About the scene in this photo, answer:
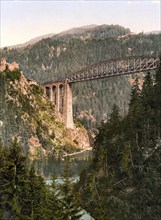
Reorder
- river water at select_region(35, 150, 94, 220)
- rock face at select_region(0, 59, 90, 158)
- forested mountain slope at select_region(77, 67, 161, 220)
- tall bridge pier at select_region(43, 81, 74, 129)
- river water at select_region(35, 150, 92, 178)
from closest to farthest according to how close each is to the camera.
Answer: forested mountain slope at select_region(77, 67, 161, 220)
river water at select_region(35, 150, 94, 220)
river water at select_region(35, 150, 92, 178)
rock face at select_region(0, 59, 90, 158)
tall bridge pier at select_region(43, 81, 74, 129)

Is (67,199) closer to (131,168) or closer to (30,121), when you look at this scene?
(131,168)

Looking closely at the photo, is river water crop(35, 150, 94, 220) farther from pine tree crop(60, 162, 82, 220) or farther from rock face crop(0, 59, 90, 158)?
pine tree crop(60, 162, 82, 220)

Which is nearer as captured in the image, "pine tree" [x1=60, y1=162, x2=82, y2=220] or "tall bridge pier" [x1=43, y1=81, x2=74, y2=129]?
"pine tree" [x1=60, y1=162, x2=82, y2=220]

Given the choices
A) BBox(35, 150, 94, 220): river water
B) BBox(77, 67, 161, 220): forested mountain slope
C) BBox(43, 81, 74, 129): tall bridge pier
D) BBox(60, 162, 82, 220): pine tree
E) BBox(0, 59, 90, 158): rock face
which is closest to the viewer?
BBox(60, 162, 82, 220): pine tree

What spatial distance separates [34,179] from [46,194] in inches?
86.5

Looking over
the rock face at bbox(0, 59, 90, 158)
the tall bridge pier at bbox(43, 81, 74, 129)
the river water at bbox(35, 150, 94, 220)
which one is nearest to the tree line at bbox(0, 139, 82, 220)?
the river water at bbox(35, 150, 94, 220)

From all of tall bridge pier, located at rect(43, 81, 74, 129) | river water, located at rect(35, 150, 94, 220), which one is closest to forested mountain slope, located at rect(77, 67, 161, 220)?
river water, located at rect(35, 150, 94, 220)

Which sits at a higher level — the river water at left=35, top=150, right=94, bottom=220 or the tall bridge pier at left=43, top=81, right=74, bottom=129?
the tall bridge pier at left=43, top=81, right=74, bottom=129

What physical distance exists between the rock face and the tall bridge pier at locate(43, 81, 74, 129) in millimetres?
3085

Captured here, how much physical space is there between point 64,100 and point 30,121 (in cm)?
3506

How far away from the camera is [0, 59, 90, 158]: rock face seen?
14838cm

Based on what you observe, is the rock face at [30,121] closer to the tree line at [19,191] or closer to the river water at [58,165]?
the river water at [58,165]

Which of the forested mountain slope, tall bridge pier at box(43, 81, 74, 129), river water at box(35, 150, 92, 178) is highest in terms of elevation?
tall bridge pier at box(43, 81, 74, 129)

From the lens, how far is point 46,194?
51.3 meters
